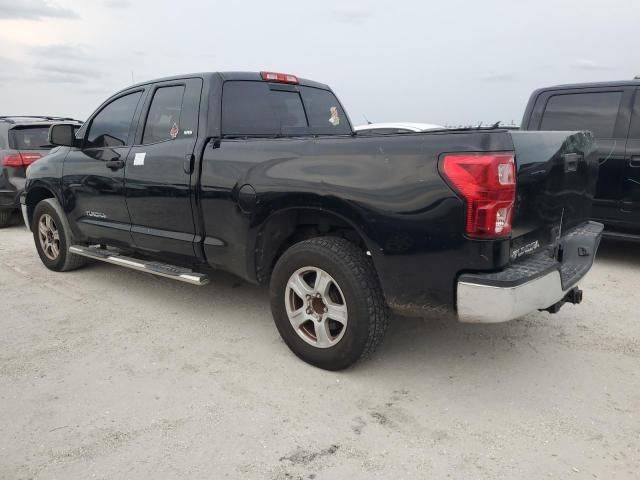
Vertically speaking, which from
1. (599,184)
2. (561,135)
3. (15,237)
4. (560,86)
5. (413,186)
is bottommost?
(15,237)

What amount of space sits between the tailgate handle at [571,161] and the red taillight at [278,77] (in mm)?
2347

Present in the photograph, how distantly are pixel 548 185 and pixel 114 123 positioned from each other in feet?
12.0

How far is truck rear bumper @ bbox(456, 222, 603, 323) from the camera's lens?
8.26 ft

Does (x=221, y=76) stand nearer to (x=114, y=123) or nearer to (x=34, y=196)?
(x=114, y=123)

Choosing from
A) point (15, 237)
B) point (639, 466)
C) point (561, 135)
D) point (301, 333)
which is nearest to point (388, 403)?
point (301, 333)

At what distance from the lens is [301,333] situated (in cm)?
331

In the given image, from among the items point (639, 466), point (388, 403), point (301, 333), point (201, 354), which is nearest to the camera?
point (639, 466)

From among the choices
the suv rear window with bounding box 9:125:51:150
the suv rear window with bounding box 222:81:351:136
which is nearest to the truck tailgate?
the suv rear window with bounding box 222:81:351:136

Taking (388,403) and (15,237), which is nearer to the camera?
(388,403)

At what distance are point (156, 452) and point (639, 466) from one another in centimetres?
225

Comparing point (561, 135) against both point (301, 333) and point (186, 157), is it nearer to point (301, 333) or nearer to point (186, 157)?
point (301, 333)

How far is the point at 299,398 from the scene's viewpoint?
9.71ft

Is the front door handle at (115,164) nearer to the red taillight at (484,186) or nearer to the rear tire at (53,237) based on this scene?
the rear tire at (53,237)

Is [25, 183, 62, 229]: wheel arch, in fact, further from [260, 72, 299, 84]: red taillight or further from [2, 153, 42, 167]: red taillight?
[260, 72, 299, 84]: red taillight
